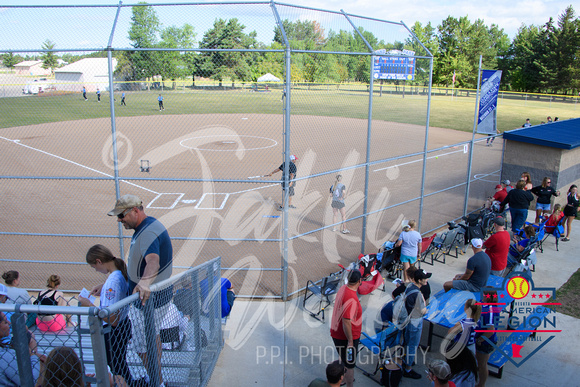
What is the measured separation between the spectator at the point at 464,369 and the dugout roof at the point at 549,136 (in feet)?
36.0

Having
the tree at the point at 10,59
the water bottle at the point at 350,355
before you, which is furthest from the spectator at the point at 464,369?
the tree at the point at 10,59

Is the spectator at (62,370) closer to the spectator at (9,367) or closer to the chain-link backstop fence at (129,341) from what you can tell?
the chain-link backstop fence at (129,341)

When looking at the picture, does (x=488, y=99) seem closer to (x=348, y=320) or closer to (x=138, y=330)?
(x=348, y=320)

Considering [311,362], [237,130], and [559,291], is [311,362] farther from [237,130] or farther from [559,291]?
[237,130]

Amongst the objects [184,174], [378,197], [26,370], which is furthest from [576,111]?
Result: [26,370]

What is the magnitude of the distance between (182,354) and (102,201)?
1037 centimetres

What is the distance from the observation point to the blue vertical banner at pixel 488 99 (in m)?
13.1

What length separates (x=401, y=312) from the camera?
5.58 m

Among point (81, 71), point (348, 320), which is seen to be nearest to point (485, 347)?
point (348, 320)

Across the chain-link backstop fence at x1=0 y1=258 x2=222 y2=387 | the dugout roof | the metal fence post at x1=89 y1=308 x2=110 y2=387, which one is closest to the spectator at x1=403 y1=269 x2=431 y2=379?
the chain-link backstop fence at x1=0 y1=258 x2=222 y2=387

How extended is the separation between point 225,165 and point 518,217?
1271 centimetres

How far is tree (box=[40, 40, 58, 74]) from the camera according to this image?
279 inches

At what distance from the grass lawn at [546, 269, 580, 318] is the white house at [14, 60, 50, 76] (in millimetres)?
10285

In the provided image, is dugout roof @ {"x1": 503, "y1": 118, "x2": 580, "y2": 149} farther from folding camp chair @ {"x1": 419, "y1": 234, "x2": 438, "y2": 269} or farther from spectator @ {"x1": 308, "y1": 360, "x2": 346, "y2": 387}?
spectator @ {"x1": 308, "y1": 360, "x2": 346, "y2": 387}
